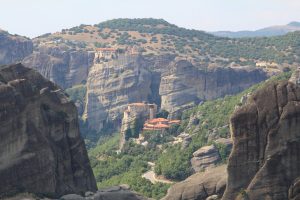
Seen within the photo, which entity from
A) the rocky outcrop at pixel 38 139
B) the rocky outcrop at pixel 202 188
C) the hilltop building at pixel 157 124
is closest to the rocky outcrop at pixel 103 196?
the rocky outcrop at pixel 38 139

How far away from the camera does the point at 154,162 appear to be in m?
146

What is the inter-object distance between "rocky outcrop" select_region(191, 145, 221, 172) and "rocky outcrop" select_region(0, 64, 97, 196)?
4101 centimetres

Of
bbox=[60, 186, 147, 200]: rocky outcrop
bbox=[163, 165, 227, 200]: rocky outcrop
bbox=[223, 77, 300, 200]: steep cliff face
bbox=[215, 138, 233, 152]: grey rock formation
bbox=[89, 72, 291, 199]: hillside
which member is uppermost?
bbox=[223, 77, 300, 200]: steep cliff face

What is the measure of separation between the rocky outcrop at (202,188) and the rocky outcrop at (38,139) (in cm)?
1305

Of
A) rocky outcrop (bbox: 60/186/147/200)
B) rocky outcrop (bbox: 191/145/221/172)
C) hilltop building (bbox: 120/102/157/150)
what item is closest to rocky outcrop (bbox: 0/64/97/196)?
rocky outcrop (bbox: 60/186/147/200)

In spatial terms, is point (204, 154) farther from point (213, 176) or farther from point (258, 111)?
point (258, 111)

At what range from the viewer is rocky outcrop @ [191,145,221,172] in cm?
12294

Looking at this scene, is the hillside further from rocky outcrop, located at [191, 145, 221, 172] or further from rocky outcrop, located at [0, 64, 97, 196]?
rocky outcrop, located at [0, 64, 97, 196]

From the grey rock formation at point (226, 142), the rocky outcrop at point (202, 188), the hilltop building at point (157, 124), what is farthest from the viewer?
the hilltop building at point (157, 124)

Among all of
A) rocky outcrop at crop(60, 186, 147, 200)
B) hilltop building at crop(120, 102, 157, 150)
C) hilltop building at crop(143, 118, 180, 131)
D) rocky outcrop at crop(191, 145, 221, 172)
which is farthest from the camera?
hilltop building at crop(120, 102, 157, 150)

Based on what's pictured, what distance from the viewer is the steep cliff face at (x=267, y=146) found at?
60531 mm

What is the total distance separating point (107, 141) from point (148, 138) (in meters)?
31.5

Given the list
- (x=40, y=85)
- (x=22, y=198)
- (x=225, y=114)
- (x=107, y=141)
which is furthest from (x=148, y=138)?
(x=22, y=198)

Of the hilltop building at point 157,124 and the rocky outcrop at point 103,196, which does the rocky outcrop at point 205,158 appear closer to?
the hilltop building at point 157,124
